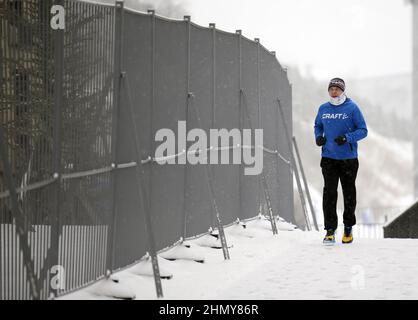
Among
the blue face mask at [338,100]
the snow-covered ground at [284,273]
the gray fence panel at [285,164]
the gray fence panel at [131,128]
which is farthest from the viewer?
the gray fence panel at [285,164]

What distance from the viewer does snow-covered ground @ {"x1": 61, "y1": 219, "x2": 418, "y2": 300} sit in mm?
7622

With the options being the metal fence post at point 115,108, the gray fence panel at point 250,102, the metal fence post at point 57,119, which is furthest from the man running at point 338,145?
the metal fence post at point 57,119

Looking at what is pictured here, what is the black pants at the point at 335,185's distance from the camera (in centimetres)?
1117

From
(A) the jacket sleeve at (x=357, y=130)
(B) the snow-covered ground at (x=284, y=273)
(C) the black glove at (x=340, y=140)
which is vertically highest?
(A) the jacket sleeve at (x=357, y=130)

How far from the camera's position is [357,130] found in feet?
36.1

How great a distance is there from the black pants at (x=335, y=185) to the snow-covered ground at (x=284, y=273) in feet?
1.20

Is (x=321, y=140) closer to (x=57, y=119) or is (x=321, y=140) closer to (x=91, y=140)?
(x=91, y=140)

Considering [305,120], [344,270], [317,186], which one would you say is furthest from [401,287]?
[305,120]

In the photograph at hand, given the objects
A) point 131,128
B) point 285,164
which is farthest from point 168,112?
point 285,164

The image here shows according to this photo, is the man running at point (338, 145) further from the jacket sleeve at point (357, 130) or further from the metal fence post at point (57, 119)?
the metal fence post at point (57, 119)

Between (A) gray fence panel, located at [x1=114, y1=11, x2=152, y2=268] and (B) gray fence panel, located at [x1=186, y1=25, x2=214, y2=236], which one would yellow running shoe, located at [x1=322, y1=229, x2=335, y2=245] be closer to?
(B) gray fence panel, located at [x1=186, y1=25, x2=214, y2=236]

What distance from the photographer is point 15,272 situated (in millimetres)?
6055

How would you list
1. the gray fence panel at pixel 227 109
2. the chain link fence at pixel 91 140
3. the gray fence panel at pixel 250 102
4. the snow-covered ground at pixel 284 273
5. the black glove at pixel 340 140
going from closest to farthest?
the chain link fence at pixel 91 140
the snow-covered ground at pixel 284 273
the black glove at pixel 340 140
the gray fence panel at pixel 227 109
the gray fence panel at pixel 250 102
